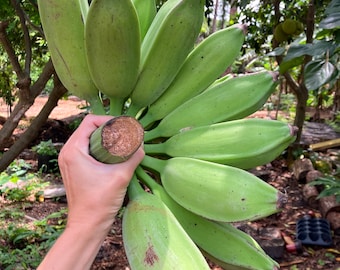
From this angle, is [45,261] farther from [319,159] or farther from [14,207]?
[319,159]

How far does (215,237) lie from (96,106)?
1.10 ft

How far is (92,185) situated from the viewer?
0.73 meters

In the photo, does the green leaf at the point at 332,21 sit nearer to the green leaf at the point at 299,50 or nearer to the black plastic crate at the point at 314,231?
the green leaf at the point at 299,50

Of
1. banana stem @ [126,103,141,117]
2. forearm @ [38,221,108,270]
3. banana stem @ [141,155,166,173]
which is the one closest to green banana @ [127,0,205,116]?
banana stem @ [126,103,141,117]

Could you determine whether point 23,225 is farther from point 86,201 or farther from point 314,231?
point 86,201

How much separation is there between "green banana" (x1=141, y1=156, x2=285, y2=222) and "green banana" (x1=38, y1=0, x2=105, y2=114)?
0.21m

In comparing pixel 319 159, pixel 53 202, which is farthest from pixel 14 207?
pixel 319 159

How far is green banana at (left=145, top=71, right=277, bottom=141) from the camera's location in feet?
2.79

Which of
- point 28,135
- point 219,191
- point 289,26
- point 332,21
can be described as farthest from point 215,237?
point 289,26

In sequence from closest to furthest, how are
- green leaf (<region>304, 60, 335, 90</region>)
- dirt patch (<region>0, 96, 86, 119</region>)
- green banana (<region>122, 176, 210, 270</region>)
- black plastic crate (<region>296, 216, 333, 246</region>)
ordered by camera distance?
green banana (<region>122, 176, 210, 270</region>)
green leaf (<region>304, 60, 335, 90</region>)
black plastic crate (<region>296, 216, 333, 246</region>)
dirt patch (<region>0, 96, 86, 119</region>)

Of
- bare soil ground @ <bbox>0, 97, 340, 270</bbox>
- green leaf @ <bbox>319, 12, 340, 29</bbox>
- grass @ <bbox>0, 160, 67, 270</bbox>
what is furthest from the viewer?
bare soil ground @ <bbox>0, 97, 340, 270</bbox>

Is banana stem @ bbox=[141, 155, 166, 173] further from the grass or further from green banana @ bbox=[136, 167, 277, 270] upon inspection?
the grass

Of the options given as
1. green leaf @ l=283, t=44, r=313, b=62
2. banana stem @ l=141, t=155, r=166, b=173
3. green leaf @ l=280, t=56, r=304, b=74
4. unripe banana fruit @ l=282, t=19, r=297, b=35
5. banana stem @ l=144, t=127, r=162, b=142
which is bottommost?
unripe banana fruit @ l=282, t=19, r=297, b=35

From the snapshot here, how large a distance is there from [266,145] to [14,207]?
356cm
